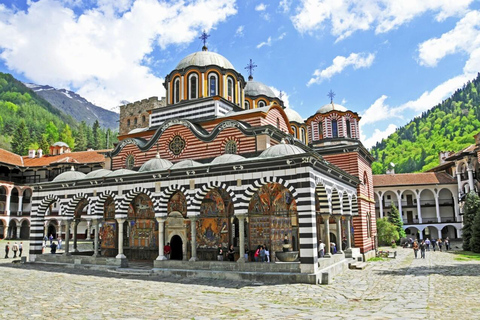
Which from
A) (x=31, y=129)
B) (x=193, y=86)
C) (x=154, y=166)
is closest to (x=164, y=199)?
(x=154, y=166)

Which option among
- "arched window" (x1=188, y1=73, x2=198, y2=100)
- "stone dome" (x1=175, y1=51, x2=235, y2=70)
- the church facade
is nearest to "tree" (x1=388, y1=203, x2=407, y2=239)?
the church facade

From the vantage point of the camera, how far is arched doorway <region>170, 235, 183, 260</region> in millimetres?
18306

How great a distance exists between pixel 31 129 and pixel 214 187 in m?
78.3

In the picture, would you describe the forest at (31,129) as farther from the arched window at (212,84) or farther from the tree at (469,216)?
the tree at (469,216)

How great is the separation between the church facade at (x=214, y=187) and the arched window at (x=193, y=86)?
0.06 m

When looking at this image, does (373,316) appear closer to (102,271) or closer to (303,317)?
(303,317)

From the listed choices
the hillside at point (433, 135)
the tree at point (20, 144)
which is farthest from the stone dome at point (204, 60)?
the hillside at point (433, 135)

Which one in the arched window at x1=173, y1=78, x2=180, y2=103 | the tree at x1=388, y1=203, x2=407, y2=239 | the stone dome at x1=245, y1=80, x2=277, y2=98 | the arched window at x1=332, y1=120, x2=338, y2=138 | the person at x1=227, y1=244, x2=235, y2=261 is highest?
the stone dome at x1=245, y1=80, x2=277, y2=98

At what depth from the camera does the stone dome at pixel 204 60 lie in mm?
21656

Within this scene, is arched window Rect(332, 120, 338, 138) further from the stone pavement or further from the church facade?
the stone pavement

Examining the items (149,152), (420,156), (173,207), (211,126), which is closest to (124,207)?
(173,207)

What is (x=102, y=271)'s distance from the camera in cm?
1597

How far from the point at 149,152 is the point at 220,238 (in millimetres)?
6468

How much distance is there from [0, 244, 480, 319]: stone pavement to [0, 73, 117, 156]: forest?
5349 cm
